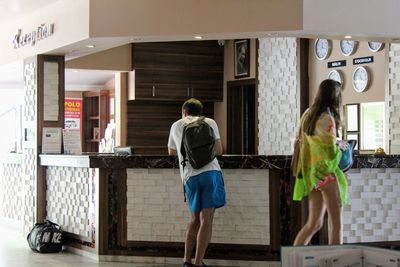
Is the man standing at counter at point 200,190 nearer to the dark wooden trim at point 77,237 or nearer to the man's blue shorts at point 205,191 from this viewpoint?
the man's blue shorts at point 205,191

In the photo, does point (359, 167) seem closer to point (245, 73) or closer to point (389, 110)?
point (389, 110)

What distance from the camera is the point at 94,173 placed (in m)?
7.02

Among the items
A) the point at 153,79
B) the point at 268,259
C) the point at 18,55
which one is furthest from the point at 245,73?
the point at 268,259

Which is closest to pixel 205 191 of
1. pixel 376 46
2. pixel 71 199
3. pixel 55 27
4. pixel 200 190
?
pixel 200 190

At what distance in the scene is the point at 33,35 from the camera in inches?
350

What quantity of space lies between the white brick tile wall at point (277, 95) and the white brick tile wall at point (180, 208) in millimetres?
3893

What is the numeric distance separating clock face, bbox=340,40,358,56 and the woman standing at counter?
3.64 m

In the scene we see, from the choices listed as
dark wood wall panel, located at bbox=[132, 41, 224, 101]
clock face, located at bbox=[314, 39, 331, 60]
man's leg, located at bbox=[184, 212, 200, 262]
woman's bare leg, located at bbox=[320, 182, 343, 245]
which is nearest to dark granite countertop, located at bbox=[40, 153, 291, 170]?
man's leg, located at bbox=[184, 212, 200, 262]

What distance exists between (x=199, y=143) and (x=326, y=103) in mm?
1074

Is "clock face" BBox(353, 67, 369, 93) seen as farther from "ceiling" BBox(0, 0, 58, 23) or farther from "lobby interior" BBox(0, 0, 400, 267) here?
"ceiling" BBox(0, 0, 58, 23)

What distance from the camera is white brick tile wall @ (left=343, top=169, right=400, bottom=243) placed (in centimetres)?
652

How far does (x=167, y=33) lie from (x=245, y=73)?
436cm

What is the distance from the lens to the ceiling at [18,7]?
27.1 ft

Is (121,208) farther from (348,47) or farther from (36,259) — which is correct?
(348,47)
